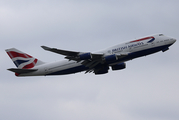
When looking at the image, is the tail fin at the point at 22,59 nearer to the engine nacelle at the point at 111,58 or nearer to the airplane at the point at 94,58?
the airplane at the point at 94,58

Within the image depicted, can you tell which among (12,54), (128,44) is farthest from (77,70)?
(12,54)

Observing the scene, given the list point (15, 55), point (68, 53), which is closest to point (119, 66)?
point (68, 53)

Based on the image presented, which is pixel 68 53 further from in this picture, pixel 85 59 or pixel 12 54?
pixel 12 54

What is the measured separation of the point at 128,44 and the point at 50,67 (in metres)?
15.4

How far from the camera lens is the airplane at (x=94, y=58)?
47.3 meters

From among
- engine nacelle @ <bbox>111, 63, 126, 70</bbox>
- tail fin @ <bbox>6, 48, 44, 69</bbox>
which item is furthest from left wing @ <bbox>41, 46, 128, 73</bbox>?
tail fin @ <bbox>6, 48, 44, 69</bbox>

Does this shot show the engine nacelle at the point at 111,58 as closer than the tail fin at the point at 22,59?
Yes

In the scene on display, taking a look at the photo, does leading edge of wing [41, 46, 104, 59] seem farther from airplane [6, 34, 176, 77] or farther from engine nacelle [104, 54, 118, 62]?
engine nacelle [104, 54, 118, 62]

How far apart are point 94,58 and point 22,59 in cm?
1595

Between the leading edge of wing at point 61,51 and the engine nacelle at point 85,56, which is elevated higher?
the leading edge of wing at point 61,51

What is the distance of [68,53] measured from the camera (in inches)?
1812

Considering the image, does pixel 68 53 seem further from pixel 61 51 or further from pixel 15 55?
pixel 15 55

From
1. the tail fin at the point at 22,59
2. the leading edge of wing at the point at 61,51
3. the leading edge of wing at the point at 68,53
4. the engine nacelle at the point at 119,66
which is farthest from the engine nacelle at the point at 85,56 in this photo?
the tail fin at the point at 22,59

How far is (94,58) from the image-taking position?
48.2 m
